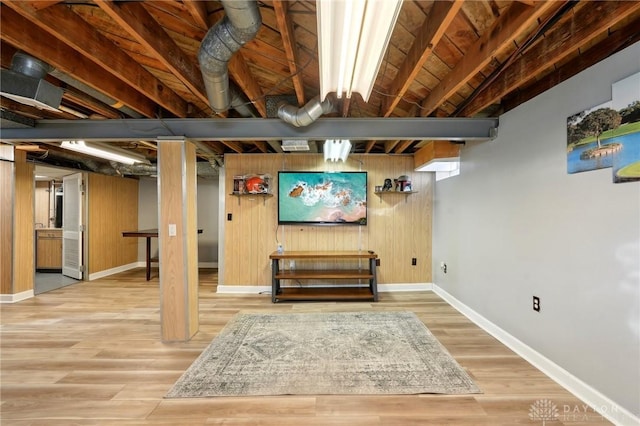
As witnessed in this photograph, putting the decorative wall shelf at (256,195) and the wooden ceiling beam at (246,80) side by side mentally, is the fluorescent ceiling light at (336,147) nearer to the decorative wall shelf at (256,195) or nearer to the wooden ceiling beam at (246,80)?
the wooden ceiling beam at (246,80)

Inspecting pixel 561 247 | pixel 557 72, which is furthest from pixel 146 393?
pixel 557 72

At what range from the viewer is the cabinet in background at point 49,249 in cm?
566

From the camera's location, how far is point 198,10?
1.34 metres

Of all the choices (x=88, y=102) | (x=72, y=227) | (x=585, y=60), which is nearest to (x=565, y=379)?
(x=585, y=60)

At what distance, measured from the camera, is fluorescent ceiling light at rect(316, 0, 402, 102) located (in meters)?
1.06

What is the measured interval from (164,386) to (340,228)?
3.03 meters

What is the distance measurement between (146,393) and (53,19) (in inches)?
96.6

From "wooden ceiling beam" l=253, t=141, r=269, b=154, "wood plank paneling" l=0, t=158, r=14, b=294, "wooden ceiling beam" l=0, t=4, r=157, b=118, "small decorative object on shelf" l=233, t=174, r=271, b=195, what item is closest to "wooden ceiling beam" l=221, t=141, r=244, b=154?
"wooden ceiling beam" l=253, t=141, r=269, b=154

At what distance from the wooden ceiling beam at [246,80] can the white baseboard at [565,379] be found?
3.30 metres

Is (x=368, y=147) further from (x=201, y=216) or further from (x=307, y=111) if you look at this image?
(x=201, y=216)

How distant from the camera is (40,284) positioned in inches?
187

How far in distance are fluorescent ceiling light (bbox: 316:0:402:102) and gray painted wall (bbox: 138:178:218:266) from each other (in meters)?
5.55

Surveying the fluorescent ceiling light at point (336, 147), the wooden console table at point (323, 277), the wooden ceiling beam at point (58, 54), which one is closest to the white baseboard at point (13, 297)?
the wooden console table at point (323, 277)

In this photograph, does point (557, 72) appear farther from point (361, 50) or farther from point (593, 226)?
point (361, 50)
